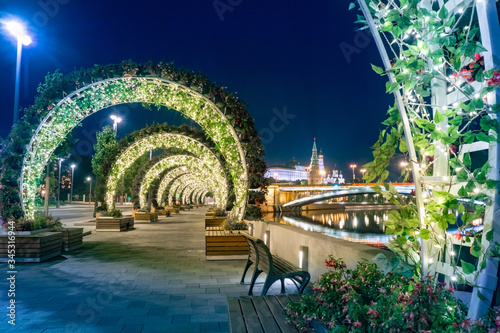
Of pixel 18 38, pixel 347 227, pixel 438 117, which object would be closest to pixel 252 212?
pixel 438 117

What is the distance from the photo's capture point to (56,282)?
5895 mm

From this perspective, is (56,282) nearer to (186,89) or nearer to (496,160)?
(186,89)

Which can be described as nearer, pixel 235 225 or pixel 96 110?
pixel 235 225

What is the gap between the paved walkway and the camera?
3990 mm

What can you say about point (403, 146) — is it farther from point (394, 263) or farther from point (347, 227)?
point (347, 227)

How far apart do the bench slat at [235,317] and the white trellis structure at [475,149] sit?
1328 millimetres

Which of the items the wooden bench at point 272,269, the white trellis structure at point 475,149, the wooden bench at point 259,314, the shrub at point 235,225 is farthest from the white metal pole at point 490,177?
the shrub at point 235,225

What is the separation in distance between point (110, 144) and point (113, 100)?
61.2 feet

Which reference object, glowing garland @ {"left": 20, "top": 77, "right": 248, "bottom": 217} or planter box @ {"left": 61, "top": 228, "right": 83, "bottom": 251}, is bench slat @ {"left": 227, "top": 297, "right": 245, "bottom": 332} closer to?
glowing garland @ {"left": 20, "top": 77, "right": 248, "bottom": 217}

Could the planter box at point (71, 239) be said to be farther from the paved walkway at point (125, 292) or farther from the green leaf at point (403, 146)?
the green leaf at point (403, 146)

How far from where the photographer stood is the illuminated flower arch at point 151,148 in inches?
619

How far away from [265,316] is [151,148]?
52.1ft

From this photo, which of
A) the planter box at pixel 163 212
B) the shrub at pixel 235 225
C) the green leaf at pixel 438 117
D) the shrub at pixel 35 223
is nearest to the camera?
the green leaf at pixel 438 117

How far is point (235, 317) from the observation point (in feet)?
9.18
